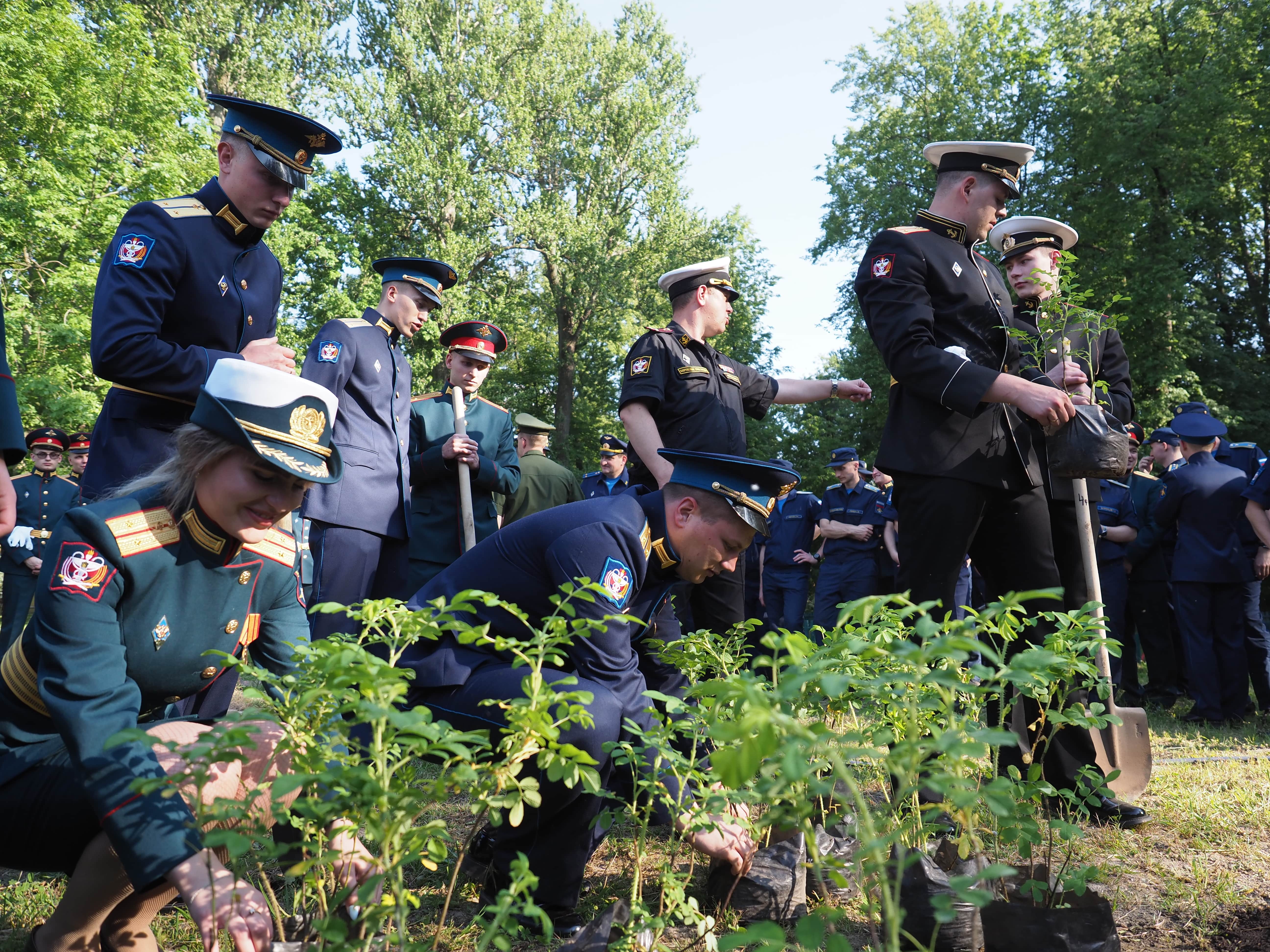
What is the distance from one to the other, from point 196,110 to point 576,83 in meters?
11.4

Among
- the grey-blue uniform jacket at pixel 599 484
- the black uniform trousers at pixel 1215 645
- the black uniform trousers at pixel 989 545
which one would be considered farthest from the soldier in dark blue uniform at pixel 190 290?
the grey-blue uniform jacket at pixel 599 484

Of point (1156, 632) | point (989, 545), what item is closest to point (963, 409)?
point (989, 545)

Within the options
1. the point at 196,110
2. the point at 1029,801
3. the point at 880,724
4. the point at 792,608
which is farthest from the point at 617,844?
the point at 196,110

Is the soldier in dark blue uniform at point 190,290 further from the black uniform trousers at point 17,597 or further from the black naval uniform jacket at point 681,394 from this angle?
the black uniform trousers at point 17,597

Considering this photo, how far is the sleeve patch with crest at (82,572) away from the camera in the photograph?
6.64ft

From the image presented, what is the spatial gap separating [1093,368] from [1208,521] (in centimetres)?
405

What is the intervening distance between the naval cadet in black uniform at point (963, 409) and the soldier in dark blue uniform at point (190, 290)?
86.7 inches

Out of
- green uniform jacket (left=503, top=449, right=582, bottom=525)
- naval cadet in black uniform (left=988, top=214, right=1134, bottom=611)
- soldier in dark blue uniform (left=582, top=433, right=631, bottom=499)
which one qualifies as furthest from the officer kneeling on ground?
soldier in dark blue uniform (left=582, top=433, right=631, bottom=499)

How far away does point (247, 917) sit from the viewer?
173 centimetres

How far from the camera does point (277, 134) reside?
3.09 metres

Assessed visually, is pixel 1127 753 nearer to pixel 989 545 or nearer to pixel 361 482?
pixel 989 545

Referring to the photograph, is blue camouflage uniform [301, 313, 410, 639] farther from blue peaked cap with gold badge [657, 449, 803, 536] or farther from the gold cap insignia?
the gold cap insignia

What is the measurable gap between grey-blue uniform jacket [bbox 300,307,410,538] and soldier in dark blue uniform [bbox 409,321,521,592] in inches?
27.9

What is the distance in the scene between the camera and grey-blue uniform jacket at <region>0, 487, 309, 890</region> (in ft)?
6.09
